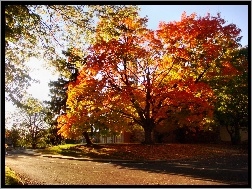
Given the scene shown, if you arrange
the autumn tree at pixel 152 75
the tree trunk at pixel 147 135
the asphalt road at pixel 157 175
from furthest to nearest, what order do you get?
1. the tree trunk at pixel 147 135
2. the autumn tree at pixel 152 75
3. the asphalt road at pixel 157 175

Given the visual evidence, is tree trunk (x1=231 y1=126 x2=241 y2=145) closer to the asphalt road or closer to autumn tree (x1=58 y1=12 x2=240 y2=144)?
the asphalt road

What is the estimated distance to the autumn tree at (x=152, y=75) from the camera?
1310 centimetres

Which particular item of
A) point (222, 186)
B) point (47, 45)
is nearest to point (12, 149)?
point (47, 45)

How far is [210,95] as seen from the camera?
11.4 meters

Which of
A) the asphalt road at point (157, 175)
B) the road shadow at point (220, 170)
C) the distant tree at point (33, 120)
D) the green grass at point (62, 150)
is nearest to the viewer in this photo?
the road shadow at point (220, 170)

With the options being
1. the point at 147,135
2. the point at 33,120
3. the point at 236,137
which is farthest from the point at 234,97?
the point at 147,135

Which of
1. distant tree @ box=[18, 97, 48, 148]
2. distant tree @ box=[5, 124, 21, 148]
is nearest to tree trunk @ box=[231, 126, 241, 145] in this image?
distant tree @ box=[18, 97, 48, 148]

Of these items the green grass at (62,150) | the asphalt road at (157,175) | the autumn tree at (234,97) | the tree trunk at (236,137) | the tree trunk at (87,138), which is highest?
the autumn tree at (234,97)

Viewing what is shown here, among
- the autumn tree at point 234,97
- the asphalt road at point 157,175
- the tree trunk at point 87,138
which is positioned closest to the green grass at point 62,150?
the tree trunk at point 87,138

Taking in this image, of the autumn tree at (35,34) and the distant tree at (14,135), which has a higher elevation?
the autumn tree at (35,34)

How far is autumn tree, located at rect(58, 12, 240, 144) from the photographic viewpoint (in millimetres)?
13102

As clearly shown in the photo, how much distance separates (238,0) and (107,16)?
157 inches

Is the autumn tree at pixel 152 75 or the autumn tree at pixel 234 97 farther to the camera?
the autumn tree at pixel 152 75

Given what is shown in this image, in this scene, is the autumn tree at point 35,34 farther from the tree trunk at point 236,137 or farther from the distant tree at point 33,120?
the tree trunk at point 236,137
